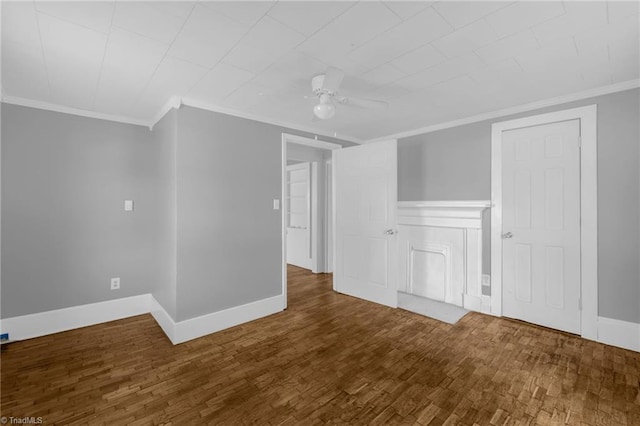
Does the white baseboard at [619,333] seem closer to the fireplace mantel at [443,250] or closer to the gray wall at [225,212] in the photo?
the fireplace mantel at [443,250]

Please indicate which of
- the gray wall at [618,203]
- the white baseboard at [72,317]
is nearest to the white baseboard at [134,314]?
the white baseboard at [72,317]

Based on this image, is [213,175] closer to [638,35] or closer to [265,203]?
[265,203]

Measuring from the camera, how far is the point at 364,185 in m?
3.86

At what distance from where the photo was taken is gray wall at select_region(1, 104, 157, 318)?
2707 mm

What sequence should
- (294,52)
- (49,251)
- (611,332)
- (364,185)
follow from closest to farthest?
(294,52) < (611,332) < (49,251) < (364,185)

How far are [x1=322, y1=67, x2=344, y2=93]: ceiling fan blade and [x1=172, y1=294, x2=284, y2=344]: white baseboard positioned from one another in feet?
7.89

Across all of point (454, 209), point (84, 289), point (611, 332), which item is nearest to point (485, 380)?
point (611, 332)

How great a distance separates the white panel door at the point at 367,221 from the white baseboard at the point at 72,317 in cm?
265

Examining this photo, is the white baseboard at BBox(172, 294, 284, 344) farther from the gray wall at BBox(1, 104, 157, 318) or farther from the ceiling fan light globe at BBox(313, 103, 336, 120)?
the ceiling fan light globe at BBox(313, 103, 336, 120)

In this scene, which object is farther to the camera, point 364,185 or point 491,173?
point 364,185

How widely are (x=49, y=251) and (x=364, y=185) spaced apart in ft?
12.0

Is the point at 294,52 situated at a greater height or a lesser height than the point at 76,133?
greater

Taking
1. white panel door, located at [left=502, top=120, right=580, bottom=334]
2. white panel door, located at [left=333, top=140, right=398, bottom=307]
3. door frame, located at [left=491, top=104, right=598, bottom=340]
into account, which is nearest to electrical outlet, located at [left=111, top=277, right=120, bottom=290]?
white panel door, located at [left=333, top=140, right=398, bottom=307]

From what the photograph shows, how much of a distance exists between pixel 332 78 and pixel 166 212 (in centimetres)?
220
